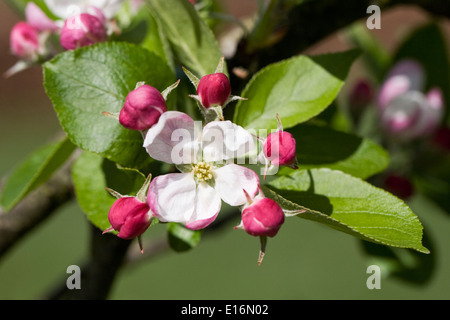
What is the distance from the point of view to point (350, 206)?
0.51 metres

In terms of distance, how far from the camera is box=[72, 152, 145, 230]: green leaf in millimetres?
543

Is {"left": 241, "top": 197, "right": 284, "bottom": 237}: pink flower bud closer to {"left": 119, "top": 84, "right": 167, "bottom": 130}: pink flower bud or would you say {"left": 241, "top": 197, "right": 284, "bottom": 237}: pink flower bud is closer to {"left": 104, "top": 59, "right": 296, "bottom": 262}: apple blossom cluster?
{"left": 104, "top": 59, "right": 296, "bottom": 262}: apple blossom cluster

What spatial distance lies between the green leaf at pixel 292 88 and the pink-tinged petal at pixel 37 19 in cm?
27

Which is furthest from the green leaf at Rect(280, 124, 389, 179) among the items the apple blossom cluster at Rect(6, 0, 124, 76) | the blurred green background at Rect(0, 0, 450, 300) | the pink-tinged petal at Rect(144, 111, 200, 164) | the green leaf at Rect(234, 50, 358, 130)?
the blurred green background at Rect(0, 0, 450, 300)

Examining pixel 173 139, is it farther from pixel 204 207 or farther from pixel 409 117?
pixel 409 117

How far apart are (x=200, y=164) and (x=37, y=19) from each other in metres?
0.31

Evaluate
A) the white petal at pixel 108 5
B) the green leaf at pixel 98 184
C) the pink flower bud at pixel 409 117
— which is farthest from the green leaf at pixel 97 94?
the pink flower bud at pixel 409 117

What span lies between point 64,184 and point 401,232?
539mm

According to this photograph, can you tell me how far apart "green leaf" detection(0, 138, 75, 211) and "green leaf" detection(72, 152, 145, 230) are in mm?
25

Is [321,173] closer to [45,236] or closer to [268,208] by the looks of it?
[268,208]

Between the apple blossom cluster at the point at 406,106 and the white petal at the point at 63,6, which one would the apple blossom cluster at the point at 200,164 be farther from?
the apple blossom cluster at the point at 406,106

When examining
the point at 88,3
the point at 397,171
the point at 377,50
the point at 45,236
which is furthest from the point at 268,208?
the point at 45,236

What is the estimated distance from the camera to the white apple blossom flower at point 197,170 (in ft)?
1.54

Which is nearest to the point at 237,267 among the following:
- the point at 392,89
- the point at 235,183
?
the point at 392,89
